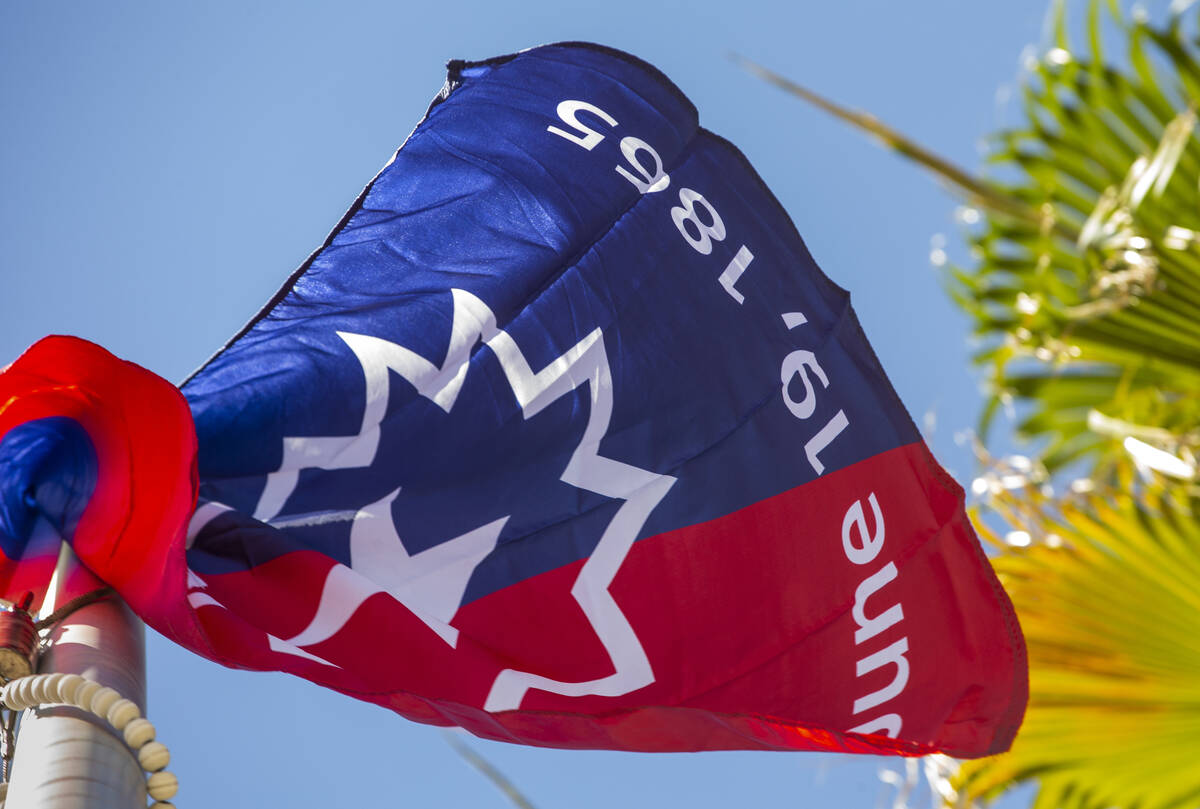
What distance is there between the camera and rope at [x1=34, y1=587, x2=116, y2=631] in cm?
201

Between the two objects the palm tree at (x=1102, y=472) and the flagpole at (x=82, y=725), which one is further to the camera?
the palm tree at (x=1102, y=472)

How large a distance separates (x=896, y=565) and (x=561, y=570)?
1.16 meters

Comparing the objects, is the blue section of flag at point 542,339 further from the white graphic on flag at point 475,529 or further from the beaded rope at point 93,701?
the beaded rope at point 93,701

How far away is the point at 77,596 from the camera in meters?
2.03

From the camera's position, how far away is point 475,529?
276 centimetres

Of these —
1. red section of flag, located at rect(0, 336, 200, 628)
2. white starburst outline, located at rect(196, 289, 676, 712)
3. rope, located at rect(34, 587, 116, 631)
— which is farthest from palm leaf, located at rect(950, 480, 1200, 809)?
rope, located at rect(34, 587, 116, 631)

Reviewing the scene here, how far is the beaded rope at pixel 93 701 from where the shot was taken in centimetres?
185

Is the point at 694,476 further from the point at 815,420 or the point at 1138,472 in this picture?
the point at 1138,472

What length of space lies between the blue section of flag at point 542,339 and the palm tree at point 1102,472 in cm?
44

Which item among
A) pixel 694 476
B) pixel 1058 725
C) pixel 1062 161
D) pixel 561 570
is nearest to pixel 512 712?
pixel 561 570

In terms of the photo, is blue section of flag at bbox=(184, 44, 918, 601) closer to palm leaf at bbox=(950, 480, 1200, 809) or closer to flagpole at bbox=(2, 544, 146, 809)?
flagpole at bbox=(2, 544, 146, 809)

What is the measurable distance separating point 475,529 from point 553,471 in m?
0.30

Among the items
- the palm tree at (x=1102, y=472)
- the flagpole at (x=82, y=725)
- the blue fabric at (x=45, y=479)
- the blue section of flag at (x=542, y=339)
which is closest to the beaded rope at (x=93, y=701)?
the flagpole at (x=82, y=725)

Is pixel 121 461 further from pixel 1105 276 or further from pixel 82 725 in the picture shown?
pixel 1105 276
